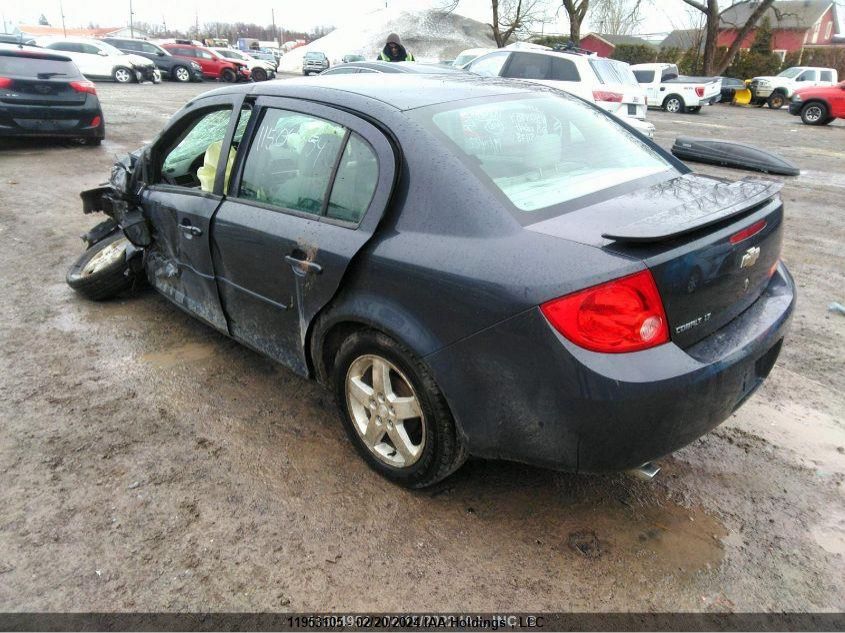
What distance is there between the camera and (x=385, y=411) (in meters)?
2.61

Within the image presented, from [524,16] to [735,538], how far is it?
46.4 m

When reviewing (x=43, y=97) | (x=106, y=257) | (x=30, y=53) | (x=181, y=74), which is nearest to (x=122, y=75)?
(x=181, y=74)

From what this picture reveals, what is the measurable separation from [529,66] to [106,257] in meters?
8.86

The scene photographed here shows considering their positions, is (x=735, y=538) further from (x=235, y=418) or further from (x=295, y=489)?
(x=235, y=418)

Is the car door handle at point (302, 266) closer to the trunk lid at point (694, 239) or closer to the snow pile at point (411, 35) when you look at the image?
the trunk lid at point (694, 239)

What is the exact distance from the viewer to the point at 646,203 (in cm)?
244

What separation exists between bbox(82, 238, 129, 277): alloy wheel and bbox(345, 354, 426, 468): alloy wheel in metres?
2.65

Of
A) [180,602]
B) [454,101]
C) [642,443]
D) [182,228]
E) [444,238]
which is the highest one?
[454,101]

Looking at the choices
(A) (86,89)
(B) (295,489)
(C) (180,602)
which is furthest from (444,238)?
(A) (86,89)

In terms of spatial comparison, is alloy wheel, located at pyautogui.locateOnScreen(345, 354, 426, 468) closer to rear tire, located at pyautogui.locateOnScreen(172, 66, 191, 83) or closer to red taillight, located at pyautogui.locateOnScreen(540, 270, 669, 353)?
red taillight, located at pyautogui.locateOnScreen(540, 270, 669, 353)

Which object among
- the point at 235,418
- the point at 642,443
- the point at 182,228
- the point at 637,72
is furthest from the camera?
the point at 637,72

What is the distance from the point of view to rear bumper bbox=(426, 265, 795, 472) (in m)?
1.99

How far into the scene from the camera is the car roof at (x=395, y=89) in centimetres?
275

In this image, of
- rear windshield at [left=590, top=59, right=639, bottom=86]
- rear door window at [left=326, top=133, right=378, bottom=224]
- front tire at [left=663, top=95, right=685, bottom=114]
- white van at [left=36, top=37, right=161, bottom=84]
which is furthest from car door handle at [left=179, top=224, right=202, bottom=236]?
white van at [left=36, top=37, right=161, bottom=84]
